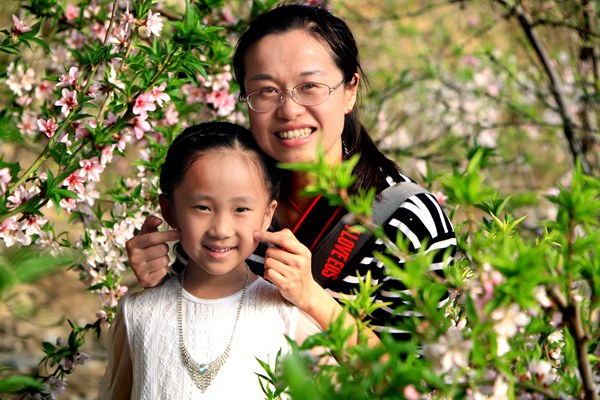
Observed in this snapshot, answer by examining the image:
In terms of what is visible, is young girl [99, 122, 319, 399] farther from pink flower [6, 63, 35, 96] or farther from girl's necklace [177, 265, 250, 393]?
Result: pink flower [6, 63, 35, 96]

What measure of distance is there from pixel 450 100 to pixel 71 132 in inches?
168

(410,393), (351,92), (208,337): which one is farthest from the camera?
(351,92)

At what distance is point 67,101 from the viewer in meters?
2.15

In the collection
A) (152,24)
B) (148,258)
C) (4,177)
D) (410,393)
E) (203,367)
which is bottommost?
(410,393)

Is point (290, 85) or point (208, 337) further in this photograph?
point (290, 85)

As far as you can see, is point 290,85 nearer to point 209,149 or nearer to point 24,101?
point 209,149

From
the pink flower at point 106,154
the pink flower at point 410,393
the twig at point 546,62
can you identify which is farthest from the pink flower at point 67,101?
the twig at point 546,62

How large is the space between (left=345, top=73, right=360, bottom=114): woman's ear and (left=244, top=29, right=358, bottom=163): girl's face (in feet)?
0.53

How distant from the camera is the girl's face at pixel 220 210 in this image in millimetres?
1901

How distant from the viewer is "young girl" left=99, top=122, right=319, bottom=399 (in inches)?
75.4

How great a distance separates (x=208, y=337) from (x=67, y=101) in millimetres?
742

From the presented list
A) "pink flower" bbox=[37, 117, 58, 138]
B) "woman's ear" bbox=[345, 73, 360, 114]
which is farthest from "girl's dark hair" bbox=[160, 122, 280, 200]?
"woman's ear" bbox=[345, 73, 360, 114]

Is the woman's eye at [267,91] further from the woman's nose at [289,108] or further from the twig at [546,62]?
the twig at [546,62]

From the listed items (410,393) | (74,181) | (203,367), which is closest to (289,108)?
(74,181)
